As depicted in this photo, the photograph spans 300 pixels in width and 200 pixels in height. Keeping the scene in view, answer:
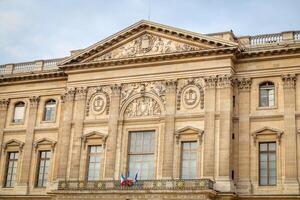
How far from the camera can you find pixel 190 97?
36.5 m

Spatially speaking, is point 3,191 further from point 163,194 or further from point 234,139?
point 234,139

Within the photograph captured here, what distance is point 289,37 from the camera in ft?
118

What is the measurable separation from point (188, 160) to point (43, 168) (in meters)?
11.9

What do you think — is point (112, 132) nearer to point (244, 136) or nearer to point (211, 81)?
point (211, 81)

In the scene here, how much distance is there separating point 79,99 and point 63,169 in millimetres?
5181

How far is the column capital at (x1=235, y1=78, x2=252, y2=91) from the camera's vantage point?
35.9m

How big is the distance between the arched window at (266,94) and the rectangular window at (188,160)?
5181 millimetres

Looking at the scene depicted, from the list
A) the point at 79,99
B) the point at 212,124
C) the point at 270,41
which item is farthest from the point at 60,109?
the point at 270,41

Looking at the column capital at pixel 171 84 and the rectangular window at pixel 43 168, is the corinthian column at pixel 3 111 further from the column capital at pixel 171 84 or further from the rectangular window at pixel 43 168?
the column capital at pixel 171 84

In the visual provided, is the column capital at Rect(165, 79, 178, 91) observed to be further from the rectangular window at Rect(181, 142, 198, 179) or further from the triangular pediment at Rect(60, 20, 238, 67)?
the rectangular window at Rect(181, 142, 198, 179)

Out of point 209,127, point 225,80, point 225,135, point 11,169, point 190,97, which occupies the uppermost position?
point 225,80

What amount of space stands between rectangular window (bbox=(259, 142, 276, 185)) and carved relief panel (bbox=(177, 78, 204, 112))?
4.79 metres

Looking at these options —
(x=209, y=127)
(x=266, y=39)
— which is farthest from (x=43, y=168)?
(x=266, y=39)

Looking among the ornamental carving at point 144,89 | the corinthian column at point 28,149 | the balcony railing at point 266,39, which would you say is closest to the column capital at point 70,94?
the corinthian column at point 28,149
